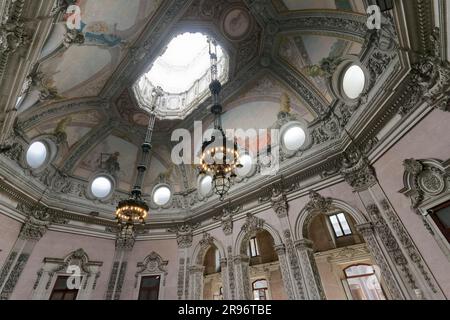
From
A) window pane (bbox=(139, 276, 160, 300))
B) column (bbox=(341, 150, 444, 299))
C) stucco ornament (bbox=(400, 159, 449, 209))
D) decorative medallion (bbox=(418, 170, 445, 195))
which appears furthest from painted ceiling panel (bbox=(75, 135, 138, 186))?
decorative medallion (bbox=(418, 170, 445, 195))

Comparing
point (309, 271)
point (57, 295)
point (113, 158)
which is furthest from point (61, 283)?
point (309, 271)

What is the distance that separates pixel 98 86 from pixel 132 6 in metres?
3.83

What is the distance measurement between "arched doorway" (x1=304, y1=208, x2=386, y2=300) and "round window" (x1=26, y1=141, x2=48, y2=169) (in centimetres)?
1250

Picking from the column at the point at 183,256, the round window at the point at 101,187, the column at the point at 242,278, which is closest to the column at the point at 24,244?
the round window at the point at 101,187

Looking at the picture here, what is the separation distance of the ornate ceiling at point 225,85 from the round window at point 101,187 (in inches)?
15.9

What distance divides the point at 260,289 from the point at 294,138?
9160 millimetres

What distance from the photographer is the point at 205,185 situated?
1188cm

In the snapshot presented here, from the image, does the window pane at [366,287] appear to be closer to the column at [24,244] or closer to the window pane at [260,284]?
the window pane at [260,284]

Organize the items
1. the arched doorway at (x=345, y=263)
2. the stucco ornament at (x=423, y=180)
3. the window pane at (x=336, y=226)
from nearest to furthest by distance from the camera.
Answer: the stucco ornament at (x=423, y=180) → the arched doorway at (x=345, y=263) → the window pane at (x=336, y=226)

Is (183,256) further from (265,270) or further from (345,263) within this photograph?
(345,263)

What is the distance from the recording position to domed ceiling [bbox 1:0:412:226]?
7797 mm

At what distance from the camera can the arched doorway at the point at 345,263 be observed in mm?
10742

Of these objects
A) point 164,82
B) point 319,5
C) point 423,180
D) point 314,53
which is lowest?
point 423,180
